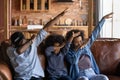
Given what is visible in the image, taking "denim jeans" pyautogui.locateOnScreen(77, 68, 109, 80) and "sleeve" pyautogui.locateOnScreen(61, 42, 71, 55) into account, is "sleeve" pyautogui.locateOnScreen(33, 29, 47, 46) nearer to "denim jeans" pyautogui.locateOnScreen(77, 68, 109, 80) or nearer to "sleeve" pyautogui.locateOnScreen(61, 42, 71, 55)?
"sleeve" pyautogui.locateOnScreen(61, 42, 71, 55)

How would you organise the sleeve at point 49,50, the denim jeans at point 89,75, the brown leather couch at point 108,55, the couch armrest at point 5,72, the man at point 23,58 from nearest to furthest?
the couch armrest at point 5,72 → the man at point 23,58 → the denim jeans at point 89,75 → the sleeve at point 49,50 → the brown leather couch at point 108,55

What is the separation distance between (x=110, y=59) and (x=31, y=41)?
3.92ft

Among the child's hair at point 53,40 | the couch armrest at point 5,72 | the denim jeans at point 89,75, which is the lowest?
the denim jeans at point 89,75

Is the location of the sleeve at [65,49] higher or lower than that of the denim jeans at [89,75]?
higher

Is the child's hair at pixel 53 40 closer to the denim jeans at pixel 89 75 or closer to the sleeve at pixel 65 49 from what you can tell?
the sleeve at pixel 65 49

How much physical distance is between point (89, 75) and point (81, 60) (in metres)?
0.25

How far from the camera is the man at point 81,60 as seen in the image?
11.1 feet

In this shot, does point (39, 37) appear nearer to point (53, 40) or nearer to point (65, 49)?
point (53, 40)

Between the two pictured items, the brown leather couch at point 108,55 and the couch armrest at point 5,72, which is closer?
the couch armrest at point 5,72

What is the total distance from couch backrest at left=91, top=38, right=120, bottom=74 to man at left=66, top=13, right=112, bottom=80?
0.48ft

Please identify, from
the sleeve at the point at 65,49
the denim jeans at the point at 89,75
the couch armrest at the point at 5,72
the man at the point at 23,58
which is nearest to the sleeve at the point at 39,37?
the man at the point at 23,58

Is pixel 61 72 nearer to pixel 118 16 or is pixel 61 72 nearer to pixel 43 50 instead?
pixel 43 50

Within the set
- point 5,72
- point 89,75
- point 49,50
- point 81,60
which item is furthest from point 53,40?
point 5,72

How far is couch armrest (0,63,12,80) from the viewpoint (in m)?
2.89
